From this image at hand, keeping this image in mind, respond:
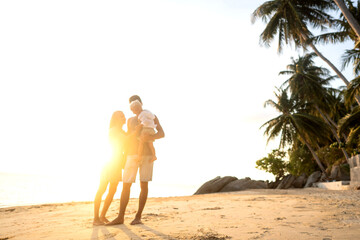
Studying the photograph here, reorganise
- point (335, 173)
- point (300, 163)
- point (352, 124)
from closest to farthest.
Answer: point (352, 124)
point (335, 173)
point (300, 163)

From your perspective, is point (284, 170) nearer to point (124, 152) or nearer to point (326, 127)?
point (326, 127)

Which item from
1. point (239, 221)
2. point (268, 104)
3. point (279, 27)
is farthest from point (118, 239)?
point (268, 104)

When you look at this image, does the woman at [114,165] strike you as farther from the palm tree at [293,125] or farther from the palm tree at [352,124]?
the palm tree at [293,125]

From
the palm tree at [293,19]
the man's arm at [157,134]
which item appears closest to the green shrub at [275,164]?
the palm tree at [293,19]

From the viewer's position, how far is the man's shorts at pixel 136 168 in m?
3.68

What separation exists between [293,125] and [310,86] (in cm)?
432

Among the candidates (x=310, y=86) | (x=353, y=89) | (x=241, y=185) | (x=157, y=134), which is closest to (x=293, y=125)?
(x=310, y=86)

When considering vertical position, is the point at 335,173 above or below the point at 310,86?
below

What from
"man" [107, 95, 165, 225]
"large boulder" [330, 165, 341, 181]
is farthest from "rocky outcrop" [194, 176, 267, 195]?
"man" [107, 95, 165, 225]

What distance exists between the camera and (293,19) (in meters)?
18.0

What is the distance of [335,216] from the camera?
3.16m

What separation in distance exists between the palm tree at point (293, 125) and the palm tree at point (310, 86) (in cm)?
102

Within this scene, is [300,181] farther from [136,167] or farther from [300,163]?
[136,167]

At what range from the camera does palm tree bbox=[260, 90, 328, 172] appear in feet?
81.4
